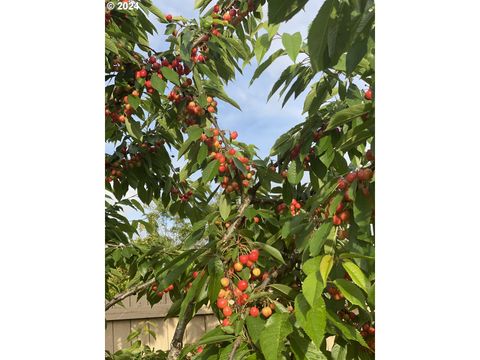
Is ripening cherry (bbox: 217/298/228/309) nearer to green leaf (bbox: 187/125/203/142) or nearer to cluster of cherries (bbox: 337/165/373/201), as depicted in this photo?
cluster of cherries (bbox: 337/165/373/201)

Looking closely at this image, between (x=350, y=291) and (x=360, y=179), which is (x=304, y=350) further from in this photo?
(x=360, y=179)

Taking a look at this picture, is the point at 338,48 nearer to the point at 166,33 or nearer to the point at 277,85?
the point at 277,85

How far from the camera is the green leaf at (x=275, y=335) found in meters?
0.63

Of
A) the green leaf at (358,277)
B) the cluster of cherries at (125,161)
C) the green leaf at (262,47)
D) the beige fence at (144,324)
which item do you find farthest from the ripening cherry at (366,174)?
the beige fence at (144,324)

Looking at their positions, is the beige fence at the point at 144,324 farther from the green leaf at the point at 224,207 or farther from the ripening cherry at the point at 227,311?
the ripening cherry at the point at 227,311

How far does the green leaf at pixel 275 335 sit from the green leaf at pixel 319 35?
0.34 m

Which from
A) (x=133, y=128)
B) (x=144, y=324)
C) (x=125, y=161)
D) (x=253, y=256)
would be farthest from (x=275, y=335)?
(x=144, y=324)

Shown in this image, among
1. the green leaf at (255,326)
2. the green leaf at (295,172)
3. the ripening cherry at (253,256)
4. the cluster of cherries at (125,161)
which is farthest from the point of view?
the cluster of cherries at (125,161)

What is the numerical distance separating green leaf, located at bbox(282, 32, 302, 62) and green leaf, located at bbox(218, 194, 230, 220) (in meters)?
0.44

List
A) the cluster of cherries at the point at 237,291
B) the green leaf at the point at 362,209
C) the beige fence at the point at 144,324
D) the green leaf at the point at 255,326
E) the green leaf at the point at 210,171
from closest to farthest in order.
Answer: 1. the green leaf at the point at 362,209
2. the green leaf at the point at 255,326
3. the cluster of cherries at the point at 237,291
4. the green leaf at the point at 210,171
5. the beige fence at the point at 144,324

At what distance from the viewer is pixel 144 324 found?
242 centimetres

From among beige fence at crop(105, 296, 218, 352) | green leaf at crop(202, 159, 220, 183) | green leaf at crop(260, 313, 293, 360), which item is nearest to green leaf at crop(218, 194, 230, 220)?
green leaf at crop(202, 159, 220, 183)
